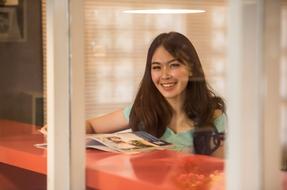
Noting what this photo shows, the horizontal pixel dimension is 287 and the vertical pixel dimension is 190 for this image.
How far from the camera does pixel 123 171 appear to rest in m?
1.66

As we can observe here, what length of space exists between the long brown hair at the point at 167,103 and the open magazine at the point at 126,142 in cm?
2

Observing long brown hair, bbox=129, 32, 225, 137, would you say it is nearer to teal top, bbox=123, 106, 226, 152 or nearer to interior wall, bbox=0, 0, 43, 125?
teal top, bbox=123, 106, 226, 152

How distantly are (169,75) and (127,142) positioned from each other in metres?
0.28

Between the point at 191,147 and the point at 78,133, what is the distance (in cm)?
40

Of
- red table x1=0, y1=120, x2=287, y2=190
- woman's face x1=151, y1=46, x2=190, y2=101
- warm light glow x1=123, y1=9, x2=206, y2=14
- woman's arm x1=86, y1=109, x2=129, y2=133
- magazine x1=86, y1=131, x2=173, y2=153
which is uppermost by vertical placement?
warm light glow x1=123, y1=9, x2=206, y2=14

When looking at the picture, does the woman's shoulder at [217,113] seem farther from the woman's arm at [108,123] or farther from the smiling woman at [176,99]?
the woman's arm at [108,123]

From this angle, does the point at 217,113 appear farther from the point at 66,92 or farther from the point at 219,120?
the point at 66,92

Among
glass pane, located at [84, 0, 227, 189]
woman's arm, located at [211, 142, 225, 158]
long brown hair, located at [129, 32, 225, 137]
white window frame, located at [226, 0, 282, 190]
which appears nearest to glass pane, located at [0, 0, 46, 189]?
glass pane, located at [84, 0, 227, 189]

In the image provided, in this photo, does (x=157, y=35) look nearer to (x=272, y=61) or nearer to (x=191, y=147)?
(x=191, y=147)

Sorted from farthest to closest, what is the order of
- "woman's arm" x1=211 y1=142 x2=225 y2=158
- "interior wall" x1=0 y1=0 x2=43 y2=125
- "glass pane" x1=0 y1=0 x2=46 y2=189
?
1. "interior wall" x1=0 y1=0 x2=43 y2=125
2. "glass pane" x1=0 y1=0 x2=46 y2=189
3. "woman's arm" x1=211 y1=142 x2=225 y2=158

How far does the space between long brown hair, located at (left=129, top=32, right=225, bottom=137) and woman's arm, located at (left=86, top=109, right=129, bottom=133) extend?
0.12ft

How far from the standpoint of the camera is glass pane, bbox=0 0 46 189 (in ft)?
6.93

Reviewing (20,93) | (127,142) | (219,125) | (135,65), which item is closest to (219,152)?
(219,125)

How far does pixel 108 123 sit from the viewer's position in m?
1.94
